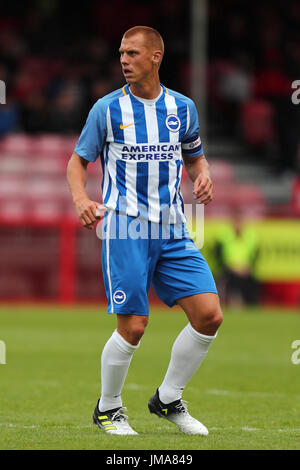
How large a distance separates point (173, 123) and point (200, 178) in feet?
1.12

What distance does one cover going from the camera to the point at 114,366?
19.1 ft

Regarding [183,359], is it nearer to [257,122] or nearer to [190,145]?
[190,145]

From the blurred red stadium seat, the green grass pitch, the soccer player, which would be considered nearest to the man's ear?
the soccer player

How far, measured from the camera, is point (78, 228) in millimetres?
16359

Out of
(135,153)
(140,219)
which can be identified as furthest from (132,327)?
(135,153)

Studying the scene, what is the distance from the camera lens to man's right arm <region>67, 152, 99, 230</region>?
556 centimetres

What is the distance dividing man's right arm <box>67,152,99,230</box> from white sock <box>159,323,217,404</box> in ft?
2.75

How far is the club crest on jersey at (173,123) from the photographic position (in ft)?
19.3

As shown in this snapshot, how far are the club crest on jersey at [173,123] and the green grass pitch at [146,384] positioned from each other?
1671mm

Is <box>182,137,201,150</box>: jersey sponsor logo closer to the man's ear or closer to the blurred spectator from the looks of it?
the man's ear

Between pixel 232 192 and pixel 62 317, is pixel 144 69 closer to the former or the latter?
pixel 62 317

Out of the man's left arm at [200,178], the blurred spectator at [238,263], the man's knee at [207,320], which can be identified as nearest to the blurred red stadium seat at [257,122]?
the blurred spectator at [238,263]
